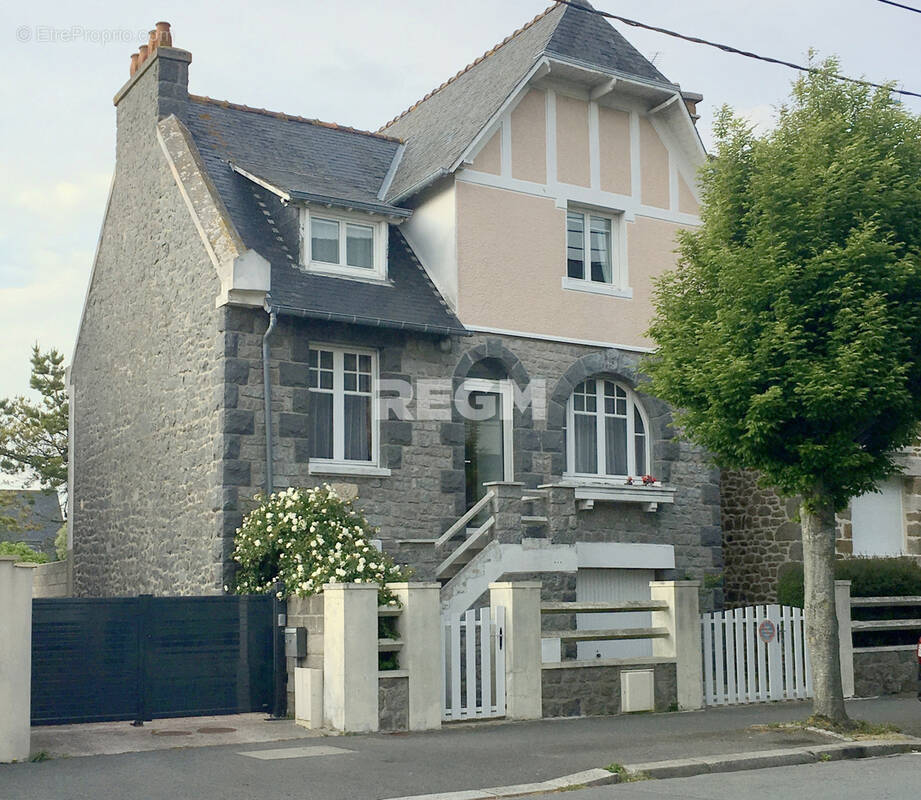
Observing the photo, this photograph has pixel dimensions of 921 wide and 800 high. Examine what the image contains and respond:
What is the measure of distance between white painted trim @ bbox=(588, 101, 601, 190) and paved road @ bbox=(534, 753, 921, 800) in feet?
38.0

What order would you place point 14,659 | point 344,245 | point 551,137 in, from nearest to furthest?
point 14,659, point 344,245, point 551,137

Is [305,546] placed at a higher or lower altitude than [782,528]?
lower

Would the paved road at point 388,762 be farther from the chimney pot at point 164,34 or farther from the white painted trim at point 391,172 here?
the chimney pot at point 164,34

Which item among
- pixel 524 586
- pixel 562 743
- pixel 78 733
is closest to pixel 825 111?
pixel 524 586

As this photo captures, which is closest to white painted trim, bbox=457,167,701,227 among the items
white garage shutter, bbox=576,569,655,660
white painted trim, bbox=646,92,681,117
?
white painted trim, bbox=646,92,681,117

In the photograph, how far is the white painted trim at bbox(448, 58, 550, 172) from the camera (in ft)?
61.0

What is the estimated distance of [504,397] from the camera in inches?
753

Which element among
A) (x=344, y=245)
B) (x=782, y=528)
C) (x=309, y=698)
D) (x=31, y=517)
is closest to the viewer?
(x=309, y=698)

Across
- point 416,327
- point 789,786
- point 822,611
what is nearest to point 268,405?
point 416,327

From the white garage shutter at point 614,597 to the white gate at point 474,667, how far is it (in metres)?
4.69

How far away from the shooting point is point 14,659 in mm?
11203

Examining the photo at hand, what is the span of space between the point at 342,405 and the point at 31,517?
3180cm

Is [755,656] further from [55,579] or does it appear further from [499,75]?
[55,579]

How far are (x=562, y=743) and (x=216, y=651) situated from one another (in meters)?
4.11
